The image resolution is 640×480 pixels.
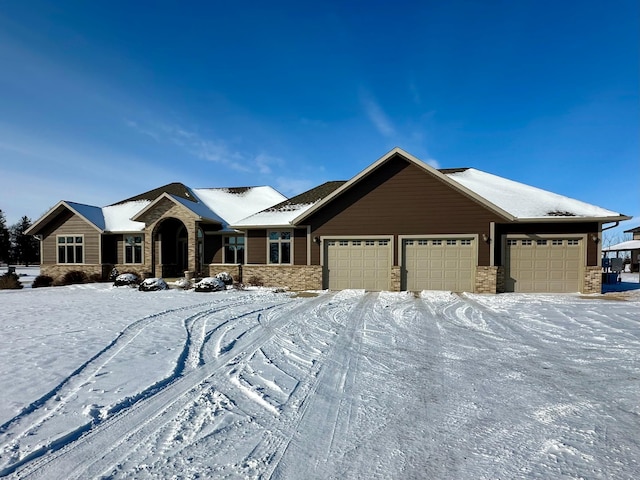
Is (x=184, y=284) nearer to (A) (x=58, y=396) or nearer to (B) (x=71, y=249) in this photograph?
(B) (x=71, y=249)

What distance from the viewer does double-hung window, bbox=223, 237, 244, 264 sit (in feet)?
58.7

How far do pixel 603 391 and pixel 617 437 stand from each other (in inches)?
51.2

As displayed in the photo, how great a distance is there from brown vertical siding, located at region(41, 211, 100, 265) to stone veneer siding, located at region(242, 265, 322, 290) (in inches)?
403

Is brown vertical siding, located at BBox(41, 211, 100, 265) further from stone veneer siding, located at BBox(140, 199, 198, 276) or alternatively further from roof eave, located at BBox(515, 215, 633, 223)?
roof eave, located at BBox(515, 215, 633, 223)

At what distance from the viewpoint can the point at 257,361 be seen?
5.16 m

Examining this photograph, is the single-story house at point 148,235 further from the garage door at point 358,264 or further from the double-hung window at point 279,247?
the garage door at point 358,264

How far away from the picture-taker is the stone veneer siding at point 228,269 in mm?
16516

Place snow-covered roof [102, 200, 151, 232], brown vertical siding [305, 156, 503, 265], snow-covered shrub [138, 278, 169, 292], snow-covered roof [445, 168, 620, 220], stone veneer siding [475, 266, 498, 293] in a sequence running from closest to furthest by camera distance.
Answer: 1. stone veneer siding [475, 266, 498, 293]
2. snow-covered roof [445, 168, 620, 220]
3. brown vertical siding [305, 156, 503, 265]
4. snow-covered shrub [138, 278, 169, 292]
5. snow-covered roof [102, 200, 151, 232]

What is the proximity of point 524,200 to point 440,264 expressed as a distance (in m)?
5.34

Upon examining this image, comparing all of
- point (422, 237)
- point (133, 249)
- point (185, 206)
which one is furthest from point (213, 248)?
point (422, 237)

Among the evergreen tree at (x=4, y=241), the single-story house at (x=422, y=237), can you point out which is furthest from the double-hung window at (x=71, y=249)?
the evergreen tree at (x=4, y=241)

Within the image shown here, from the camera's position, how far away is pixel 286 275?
15.6m

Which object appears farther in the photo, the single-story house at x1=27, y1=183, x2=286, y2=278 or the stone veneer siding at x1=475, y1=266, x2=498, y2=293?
the single-story house at x1=27, y1=183, x2=286, y2=278

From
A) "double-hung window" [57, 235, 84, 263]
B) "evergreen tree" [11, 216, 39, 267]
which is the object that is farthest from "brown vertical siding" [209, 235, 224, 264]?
"evergreen tree" [11, 216, 39, 267]
